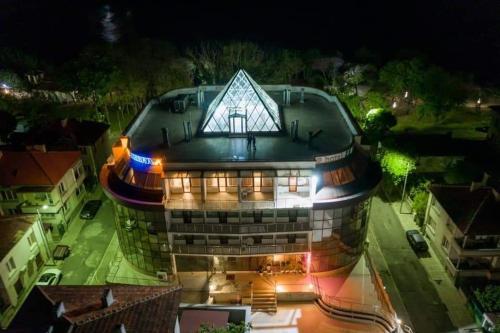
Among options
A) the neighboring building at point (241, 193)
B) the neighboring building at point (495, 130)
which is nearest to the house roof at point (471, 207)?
the neighboring building at point (241, 193)

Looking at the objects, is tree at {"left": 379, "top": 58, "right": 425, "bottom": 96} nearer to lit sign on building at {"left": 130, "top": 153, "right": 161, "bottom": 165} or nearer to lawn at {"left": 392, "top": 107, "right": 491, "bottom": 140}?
lawn at {"left": 392, "top": 107, "right": 491, "bottom": 140}

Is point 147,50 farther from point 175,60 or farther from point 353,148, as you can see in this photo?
point 353,148

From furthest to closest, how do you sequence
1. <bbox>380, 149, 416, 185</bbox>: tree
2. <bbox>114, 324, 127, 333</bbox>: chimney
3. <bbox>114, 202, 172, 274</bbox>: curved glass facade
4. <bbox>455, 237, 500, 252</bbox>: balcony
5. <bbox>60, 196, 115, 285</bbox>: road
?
1. <bbox>380, 149, 416, 185</bbox>: tree
2. <bbox>60, 196, 115, 285</bbox>: road
3. <bbox>455, 237, 500, 252</bbox>: balcony
4. <bbox>114, 202, 172, 274</bbox>: curved glass facade
5. <bbox>114, 324, 127, 333</bbox>: chimney

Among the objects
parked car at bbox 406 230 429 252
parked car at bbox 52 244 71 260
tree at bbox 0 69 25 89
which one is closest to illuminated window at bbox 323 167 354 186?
parked car at bbox 406 230 429 252

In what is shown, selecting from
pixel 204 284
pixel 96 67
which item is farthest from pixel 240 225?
pixel 96 67

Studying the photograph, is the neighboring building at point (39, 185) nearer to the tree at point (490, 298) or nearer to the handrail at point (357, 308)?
the handrail at point (357, 308)

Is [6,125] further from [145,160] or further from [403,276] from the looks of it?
[403,276]
